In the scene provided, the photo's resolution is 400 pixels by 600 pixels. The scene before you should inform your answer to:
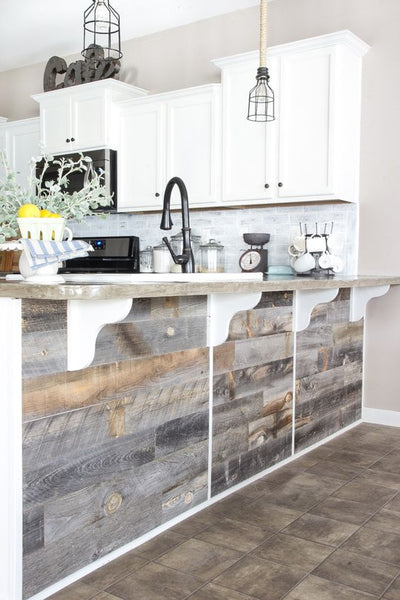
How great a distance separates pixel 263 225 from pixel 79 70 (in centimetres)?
185

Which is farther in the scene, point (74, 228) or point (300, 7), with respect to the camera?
point (74, 228)

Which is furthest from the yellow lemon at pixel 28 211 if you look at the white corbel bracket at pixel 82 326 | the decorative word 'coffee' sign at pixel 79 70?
the decorative word 'coffee' sign at pixel 79 70

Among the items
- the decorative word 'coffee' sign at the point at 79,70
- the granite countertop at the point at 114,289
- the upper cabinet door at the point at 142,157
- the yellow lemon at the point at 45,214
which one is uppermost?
the decorative word 'coffee' sign at the point at 79,70

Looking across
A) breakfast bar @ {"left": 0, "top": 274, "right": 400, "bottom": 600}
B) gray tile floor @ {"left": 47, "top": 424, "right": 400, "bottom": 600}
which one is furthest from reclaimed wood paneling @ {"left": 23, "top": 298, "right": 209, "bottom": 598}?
gray tile floor @ {"left": 47, "top": 424, "right": 400, "bottom": 600}

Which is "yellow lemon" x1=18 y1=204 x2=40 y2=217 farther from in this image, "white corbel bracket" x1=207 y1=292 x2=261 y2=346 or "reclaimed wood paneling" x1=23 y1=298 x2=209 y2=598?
"white corbel bracket" x1=207 y1=292 x2=261 y2=346

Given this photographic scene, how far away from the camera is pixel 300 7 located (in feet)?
13.7

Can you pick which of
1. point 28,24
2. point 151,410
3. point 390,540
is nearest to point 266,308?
point 151,410

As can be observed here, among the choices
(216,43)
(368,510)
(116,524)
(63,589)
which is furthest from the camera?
(216,43)

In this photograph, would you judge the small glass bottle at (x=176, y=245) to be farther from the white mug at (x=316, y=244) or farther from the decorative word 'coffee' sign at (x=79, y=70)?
the decorative word 'coffee' sign at (x=79, y=70)

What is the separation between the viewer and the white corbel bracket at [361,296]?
3.76 metres

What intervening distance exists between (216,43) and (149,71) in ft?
1.95

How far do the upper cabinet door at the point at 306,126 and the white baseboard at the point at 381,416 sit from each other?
136 centimetres

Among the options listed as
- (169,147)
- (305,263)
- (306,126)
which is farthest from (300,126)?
(169,147)

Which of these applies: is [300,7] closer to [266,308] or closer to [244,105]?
[244,105]
